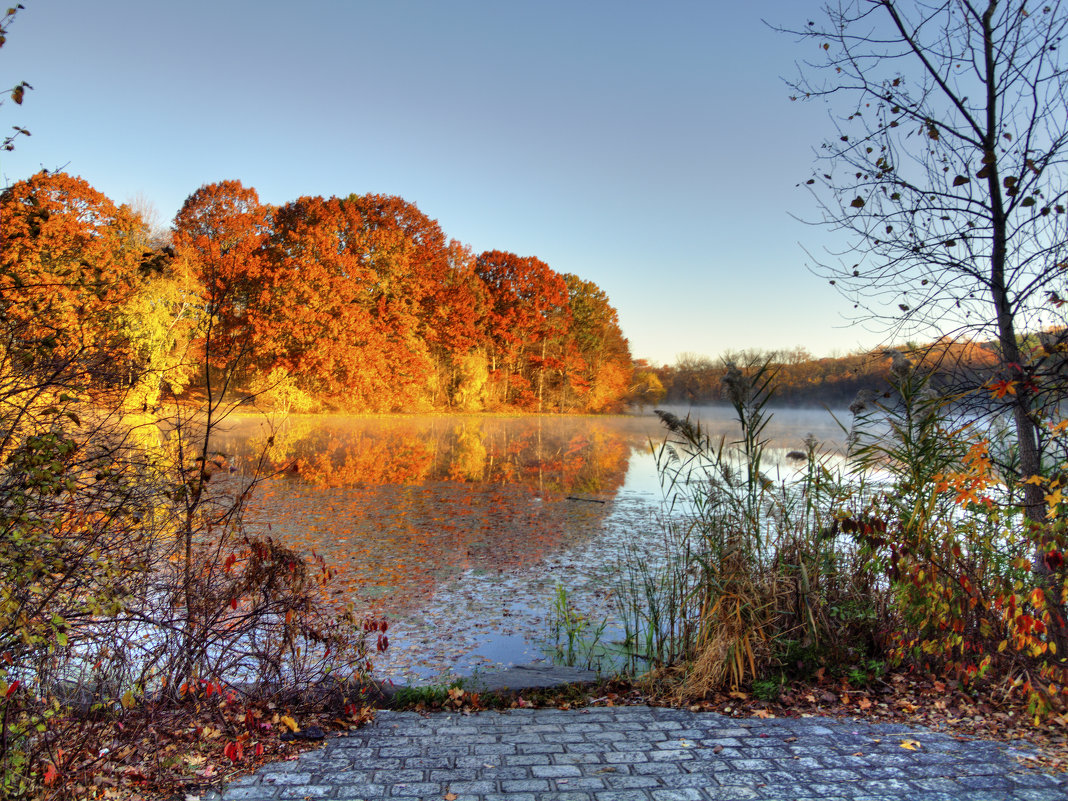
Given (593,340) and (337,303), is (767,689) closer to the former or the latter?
(337,303)

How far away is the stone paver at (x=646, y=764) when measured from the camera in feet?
9.55

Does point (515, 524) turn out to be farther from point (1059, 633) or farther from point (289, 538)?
point (1059, 633)

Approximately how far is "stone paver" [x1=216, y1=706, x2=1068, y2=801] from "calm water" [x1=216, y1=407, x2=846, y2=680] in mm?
1294

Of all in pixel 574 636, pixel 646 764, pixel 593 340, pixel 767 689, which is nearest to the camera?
pixel 646 764

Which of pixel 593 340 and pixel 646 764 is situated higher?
pixel 593 340

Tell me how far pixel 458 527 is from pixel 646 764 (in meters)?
6.93

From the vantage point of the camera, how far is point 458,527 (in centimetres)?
995

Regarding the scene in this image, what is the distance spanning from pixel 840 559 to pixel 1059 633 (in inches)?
51.3

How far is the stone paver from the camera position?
2.91m

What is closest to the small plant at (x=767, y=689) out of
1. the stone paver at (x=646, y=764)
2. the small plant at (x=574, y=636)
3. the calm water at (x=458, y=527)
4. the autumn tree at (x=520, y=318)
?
the stone paver at (x=646, y=764)

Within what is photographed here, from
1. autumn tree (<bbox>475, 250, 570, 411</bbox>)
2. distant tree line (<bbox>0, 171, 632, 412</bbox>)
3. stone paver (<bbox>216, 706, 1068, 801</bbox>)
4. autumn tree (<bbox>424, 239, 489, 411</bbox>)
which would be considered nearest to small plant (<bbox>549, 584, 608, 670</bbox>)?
→ stone paver (<bbox>216, 706, 1068, 801</bbox>)

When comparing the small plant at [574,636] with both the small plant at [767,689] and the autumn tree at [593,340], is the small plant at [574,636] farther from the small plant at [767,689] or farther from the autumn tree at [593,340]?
the autumn tree at [593,340]

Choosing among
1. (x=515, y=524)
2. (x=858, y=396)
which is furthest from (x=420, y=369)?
(x=858, y=396)

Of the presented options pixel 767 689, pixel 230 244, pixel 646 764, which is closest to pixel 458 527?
pixel 767 689
